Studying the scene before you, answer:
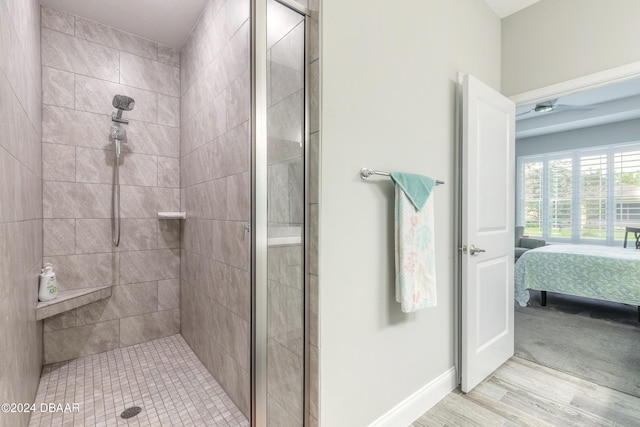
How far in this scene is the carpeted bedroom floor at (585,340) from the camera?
7.22 feet

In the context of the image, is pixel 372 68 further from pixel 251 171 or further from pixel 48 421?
pixel 48 421

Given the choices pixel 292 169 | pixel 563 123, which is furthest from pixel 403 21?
pixel 563 123

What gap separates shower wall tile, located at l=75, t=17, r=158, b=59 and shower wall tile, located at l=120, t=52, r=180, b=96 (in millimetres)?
59

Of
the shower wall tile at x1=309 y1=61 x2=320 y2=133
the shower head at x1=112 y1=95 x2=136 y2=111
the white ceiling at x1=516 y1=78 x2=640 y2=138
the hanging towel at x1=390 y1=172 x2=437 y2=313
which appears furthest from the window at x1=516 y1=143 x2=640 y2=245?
the shower head at x1=112 y1=95 x2=136 y2=111

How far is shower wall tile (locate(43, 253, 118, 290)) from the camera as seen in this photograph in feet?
7.82

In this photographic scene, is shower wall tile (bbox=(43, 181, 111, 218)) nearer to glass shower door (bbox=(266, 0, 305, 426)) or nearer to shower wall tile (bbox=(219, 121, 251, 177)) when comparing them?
shower wall tile (bbox=(219, 121, 251, 177))

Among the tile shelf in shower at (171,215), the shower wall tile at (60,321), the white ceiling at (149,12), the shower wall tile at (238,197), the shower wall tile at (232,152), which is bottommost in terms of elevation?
the shower wall tile at (60,321)

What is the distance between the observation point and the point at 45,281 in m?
2.12

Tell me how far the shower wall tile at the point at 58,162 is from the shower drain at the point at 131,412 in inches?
68.8

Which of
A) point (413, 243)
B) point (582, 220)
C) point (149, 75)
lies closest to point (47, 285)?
point (149, 75)

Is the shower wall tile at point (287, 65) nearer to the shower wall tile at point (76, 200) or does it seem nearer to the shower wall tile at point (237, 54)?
the shower wall tile at point (237, 54)

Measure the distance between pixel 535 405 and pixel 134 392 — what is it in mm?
2498

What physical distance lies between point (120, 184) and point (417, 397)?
8.99 feet

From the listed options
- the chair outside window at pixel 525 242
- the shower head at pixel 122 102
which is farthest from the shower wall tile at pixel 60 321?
the chair outside window at pixel 525 242
